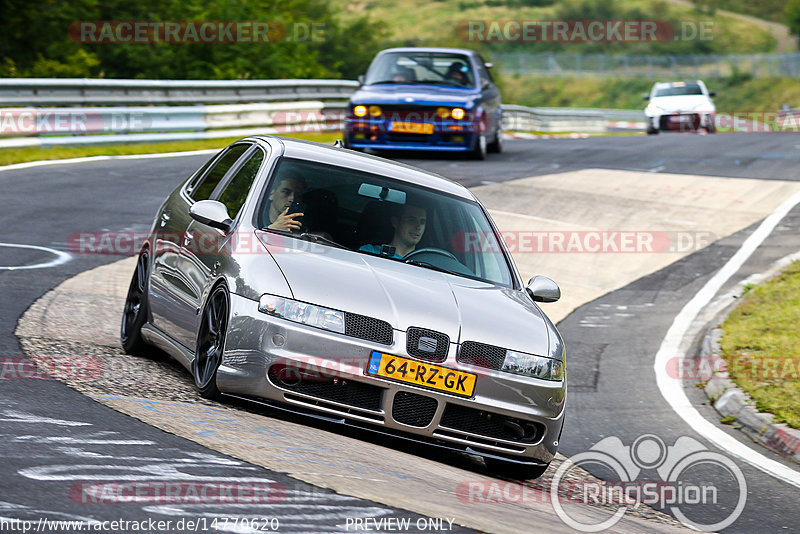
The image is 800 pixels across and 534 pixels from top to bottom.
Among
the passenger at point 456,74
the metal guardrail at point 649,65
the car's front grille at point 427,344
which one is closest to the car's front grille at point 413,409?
the car's front grille at point 427,344

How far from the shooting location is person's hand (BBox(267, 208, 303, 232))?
666cm

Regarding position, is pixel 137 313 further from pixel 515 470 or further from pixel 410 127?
pixel 410 127

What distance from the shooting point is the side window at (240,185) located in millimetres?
6875

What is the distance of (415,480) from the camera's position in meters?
5.20

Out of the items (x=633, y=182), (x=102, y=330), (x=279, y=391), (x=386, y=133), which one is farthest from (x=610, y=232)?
(x=279, y=391)

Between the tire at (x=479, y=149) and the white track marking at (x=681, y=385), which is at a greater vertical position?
the tire at (x=479, y=149)

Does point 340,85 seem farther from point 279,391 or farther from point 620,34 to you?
point 620,34

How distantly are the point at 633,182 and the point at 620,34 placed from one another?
278ft

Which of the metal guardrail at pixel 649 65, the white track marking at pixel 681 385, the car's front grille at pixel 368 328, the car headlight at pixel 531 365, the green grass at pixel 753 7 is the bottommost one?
the white track marking at pixel 681 385

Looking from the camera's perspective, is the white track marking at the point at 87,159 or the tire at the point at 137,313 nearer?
the tire at the point at 137,313

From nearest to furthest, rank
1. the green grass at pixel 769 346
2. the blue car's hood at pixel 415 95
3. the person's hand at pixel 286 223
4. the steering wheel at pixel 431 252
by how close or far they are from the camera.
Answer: the person's hand at pixel 286 223
the steering wheel at pixel 431 252
the green grass at pixel 769 346
the blue car's hood at pixel 415 95

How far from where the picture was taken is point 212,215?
6.55 metres

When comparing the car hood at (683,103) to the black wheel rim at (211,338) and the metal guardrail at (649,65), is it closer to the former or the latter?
the metal guardrail at (649,65)

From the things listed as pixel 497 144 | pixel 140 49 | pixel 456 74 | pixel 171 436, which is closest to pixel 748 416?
pixel 171 436
